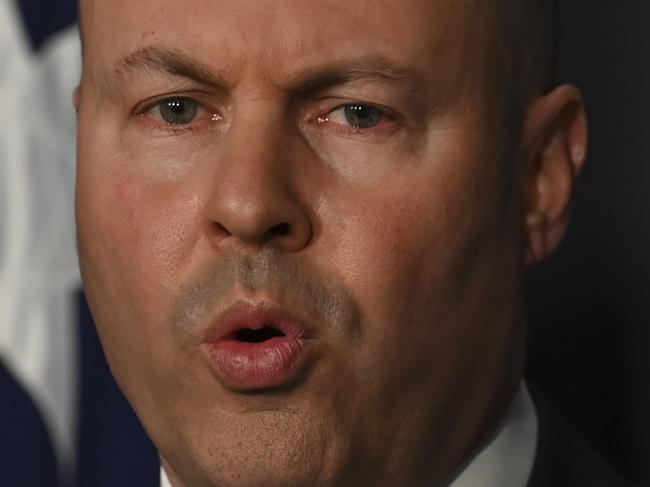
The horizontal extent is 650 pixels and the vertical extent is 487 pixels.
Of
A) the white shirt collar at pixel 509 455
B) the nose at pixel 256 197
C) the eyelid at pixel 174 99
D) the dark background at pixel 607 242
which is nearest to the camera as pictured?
the nose at pixel 256 197

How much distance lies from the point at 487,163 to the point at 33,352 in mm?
975

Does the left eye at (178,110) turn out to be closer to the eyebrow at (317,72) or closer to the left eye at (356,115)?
the eyebrow at (317,72)

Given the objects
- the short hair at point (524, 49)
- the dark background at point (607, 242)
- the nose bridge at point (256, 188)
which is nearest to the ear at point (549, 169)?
the short hair at point (524, 49)

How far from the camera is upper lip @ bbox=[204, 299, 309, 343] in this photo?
1524mm

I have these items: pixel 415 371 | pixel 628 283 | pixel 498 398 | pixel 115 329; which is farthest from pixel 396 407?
pixel 628 283

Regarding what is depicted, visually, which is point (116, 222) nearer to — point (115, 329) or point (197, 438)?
point (115, 329)

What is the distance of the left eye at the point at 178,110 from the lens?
1630mm

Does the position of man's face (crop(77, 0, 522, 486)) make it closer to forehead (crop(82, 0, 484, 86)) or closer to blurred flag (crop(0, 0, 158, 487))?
forehead (crop(82, 0, 484, 86))

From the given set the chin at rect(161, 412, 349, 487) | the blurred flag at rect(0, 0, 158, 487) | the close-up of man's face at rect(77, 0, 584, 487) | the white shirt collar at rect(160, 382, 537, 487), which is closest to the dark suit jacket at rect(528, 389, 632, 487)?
the white shirt collar at rect(160, 382, 537, 487)

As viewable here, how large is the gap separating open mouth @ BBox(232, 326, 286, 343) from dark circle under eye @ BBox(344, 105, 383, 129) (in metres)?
0.23

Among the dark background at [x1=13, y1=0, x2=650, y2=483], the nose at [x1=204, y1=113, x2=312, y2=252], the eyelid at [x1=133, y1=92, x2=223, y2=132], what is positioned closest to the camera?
the nose at [x1=204, y1=113, x2=312, y2=252]

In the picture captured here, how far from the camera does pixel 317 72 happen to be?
156cm

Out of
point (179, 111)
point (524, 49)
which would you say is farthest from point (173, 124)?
point (524, 49)

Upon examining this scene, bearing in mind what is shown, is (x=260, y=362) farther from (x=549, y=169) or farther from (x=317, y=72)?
(x=549, y=169)
